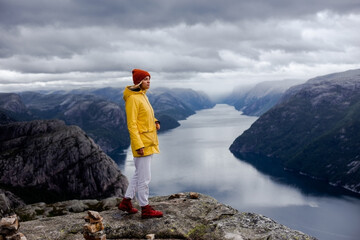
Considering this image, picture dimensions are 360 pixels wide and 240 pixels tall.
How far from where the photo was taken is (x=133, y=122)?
1123 cm

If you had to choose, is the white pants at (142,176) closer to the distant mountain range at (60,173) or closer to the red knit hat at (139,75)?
the red knit hat at (139,75)

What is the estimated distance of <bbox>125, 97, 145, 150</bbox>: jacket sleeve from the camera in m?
11.0

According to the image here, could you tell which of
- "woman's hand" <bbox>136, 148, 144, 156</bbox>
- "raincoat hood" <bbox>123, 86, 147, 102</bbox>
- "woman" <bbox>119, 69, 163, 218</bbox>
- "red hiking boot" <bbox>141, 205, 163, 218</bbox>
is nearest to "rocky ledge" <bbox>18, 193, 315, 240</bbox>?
"red hiking boot" <bbox>141, 205, 163, 218</bbox>

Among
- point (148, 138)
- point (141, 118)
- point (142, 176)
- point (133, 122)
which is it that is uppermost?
point (141, 118)

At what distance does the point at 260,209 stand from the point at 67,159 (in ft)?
431

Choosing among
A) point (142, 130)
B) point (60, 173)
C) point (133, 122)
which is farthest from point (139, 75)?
point (60, 173)

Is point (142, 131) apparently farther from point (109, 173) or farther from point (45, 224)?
point (109, 173)

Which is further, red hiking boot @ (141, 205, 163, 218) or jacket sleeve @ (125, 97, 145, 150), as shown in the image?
red hiking boot @ (141, 205, 163, 218)

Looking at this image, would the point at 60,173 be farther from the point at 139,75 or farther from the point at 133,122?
the point at 133,122

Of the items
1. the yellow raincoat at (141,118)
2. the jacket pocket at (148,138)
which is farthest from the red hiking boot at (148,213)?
the jacket pocket at (148,138)

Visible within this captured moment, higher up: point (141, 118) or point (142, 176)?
point (141, 118)

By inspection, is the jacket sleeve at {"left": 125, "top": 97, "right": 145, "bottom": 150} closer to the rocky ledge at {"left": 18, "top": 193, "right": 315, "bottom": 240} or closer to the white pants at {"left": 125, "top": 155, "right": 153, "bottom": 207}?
the white pants at {"left": 125, "top": 155, "right": 153, "bottom": 207}

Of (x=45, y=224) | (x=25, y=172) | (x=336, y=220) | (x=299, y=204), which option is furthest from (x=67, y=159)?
(x=45, y=224)

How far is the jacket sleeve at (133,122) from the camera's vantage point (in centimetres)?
1102
